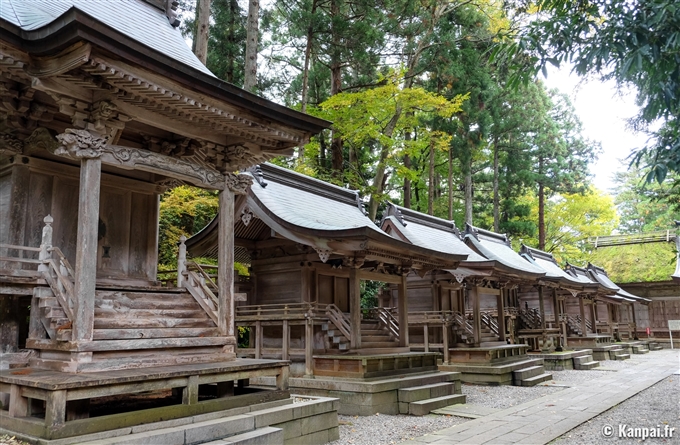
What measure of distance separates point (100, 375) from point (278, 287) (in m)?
7.30

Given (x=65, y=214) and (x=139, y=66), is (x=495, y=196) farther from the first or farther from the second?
(x=139, y=66)

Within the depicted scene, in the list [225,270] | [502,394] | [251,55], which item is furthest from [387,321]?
[251,55]

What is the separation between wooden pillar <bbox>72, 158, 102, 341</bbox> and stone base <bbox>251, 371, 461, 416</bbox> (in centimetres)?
555

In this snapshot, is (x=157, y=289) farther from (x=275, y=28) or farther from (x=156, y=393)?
(x=275, y=28)

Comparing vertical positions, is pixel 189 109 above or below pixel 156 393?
above

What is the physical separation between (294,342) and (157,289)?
4.88 meters

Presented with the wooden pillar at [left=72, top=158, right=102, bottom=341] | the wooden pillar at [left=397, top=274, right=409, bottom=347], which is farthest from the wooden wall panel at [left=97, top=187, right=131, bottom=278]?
the wooden pillar at [left=397, top=274, right=409, bottom=347]

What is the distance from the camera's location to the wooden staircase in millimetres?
6430

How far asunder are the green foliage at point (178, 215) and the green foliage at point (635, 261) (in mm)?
35229

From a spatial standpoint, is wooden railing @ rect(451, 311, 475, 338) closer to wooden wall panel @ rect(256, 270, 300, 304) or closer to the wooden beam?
wooden wall panel @ rect(256, 270, 300, 304)

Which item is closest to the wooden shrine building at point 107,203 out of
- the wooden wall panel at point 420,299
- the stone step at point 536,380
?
the stone step at point 536,380

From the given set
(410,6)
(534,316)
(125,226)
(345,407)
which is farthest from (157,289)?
(534,316)

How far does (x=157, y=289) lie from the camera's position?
28.6 ft

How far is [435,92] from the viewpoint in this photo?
22.9 m
